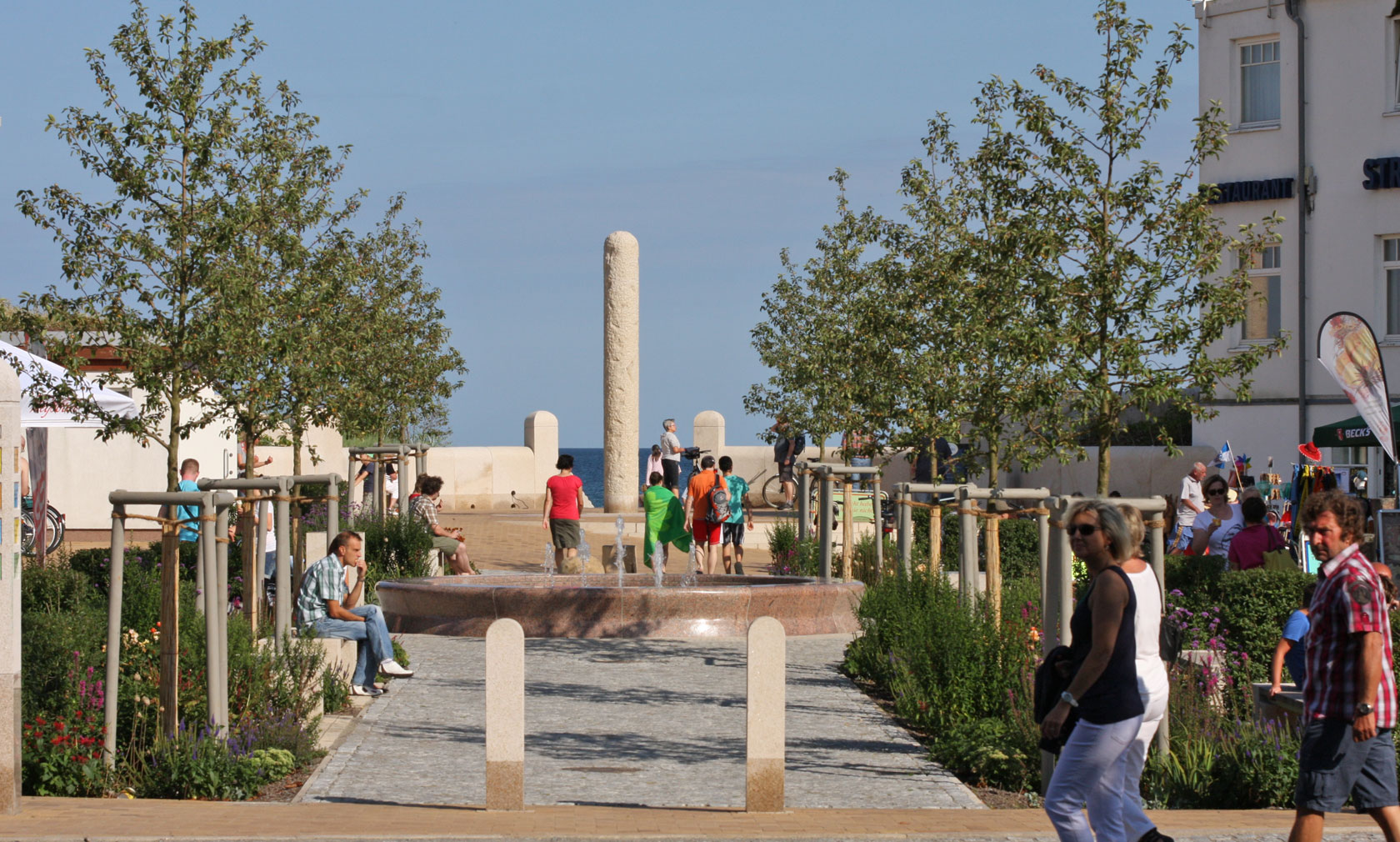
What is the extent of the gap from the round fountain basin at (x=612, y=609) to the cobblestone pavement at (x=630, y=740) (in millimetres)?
991

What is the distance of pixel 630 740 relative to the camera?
10.2 metres

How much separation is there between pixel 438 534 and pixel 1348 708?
15.4 m

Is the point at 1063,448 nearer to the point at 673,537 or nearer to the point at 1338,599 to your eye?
the point at 673,537

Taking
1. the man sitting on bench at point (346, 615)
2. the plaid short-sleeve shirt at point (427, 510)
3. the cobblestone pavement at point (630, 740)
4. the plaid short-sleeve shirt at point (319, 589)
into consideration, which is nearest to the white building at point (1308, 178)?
the plaid short-sleeve shirt at point (427, 510)

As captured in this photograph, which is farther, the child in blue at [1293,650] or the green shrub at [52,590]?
the green shrub at [52,590]

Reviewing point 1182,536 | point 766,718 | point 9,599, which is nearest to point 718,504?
point 1182,536

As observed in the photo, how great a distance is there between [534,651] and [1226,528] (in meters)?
6.55

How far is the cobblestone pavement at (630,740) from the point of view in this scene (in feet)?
28.0

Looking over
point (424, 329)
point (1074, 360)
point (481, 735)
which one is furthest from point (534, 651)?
point (424, 329)

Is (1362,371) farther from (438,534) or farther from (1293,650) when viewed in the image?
(438,534)

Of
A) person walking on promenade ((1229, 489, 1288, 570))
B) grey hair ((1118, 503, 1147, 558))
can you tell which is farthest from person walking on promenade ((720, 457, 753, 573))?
grey hair ((1118, 503, 1147, 558))

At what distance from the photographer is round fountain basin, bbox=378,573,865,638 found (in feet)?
A: 50.2

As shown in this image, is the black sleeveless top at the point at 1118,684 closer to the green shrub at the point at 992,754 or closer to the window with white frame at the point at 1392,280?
the green shrub at the point at 992,754

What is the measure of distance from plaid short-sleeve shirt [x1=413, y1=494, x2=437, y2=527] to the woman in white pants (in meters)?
15.0
